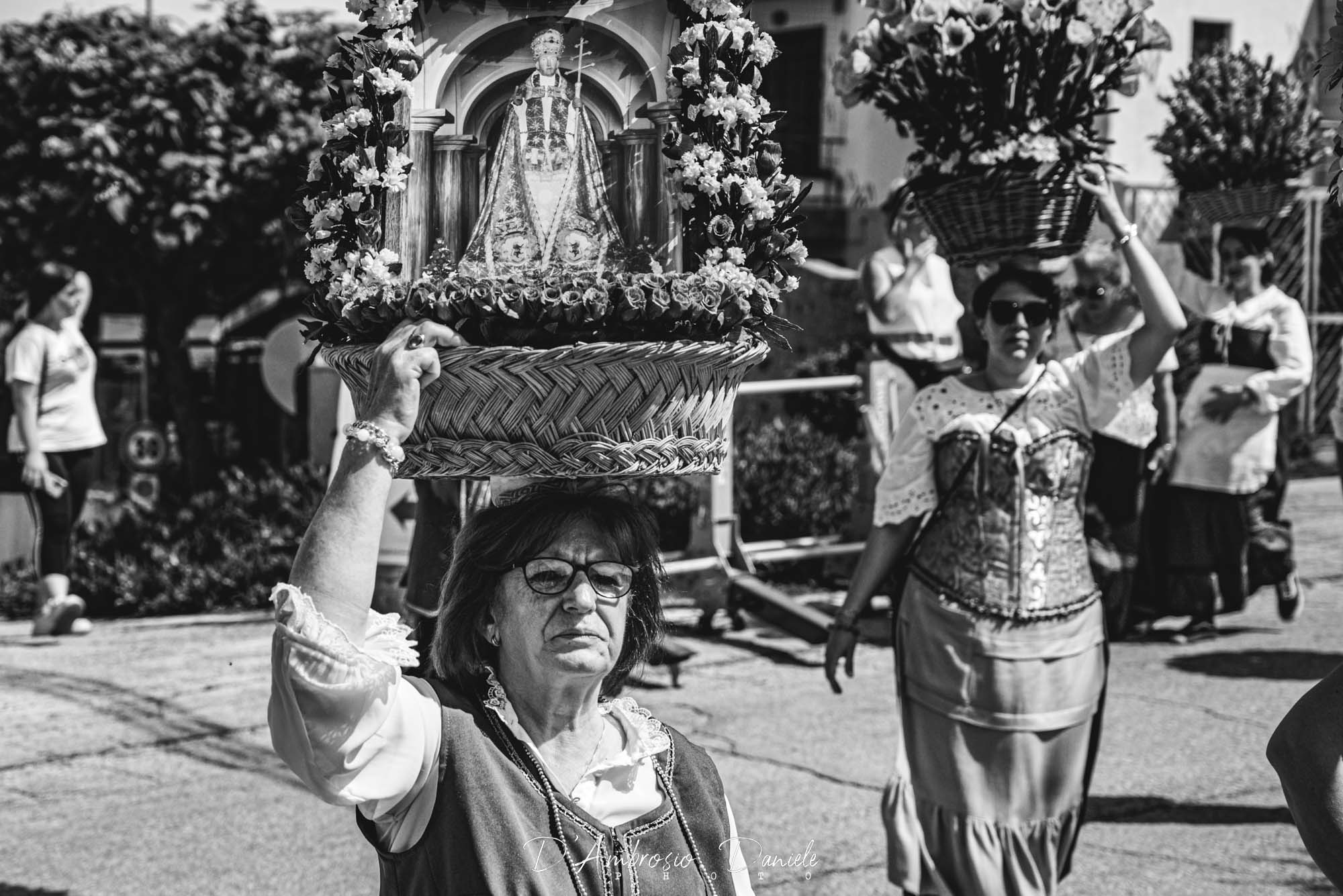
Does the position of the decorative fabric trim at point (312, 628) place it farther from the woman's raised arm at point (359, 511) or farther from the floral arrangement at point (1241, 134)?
the floral arrangement at point (1241, 134)

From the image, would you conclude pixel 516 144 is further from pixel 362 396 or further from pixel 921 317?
pixel 921 317

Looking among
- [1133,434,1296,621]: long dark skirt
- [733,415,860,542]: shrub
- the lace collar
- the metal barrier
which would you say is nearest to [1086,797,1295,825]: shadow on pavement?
the metal barrier

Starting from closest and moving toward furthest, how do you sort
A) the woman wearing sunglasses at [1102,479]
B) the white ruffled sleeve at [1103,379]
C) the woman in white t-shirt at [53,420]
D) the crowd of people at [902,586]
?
the crowd of people at [902,586]
the white ruffled sleeve at [1103,379]
the woman wearing sunglasses at [1102,479]
the woman in white t-shirt at [53,420]

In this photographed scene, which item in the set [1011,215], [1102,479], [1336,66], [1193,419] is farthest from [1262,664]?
[1336,66]

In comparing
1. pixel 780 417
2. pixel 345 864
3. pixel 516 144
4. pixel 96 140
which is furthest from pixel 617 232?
pixel 780 417

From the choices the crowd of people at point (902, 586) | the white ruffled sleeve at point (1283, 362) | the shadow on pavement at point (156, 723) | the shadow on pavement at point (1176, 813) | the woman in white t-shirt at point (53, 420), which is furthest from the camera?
the woman in white t-shirt at point (53, 420)

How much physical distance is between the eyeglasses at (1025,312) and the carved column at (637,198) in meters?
1.96

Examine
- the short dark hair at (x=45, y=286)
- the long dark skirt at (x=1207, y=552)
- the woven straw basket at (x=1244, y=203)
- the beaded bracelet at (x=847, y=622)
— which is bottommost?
the long dark skirt at (x=1207, y=552)

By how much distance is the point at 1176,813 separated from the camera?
5.24 m

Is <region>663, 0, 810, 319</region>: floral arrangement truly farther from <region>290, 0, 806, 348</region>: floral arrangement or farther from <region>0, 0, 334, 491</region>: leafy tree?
<region>0, 0, 334, 491</region>: leafy tree

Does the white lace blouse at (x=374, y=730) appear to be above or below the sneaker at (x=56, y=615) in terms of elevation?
above

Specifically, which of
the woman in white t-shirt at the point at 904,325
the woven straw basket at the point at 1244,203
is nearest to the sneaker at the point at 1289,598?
the woven straw basket at the point at 1244,203

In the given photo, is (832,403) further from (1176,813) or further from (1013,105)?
(1013,105)

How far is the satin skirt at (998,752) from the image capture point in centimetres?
394
